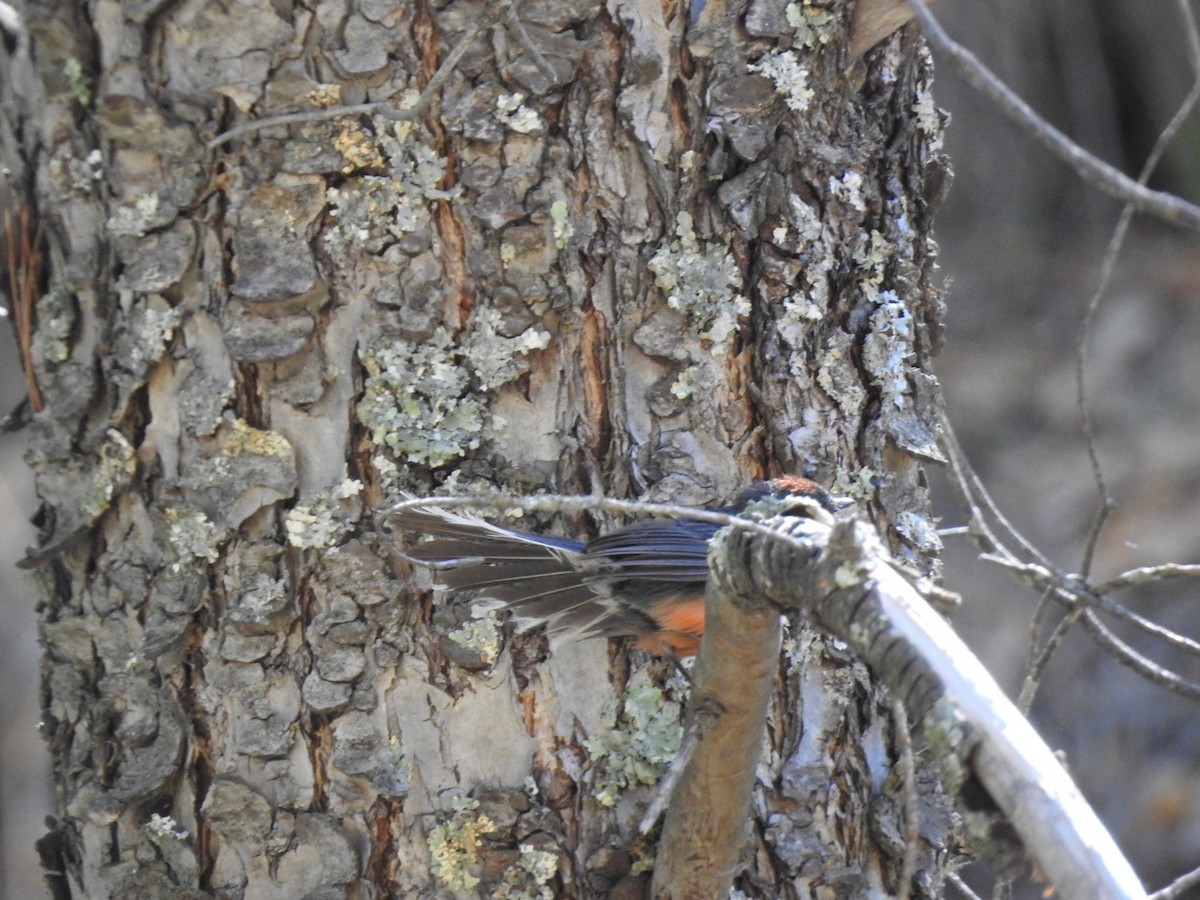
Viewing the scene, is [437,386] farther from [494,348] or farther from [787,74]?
[787,74]

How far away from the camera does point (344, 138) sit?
82.4 inches

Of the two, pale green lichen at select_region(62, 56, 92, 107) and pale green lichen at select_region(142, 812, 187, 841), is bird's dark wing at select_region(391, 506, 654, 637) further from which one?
pale green lichen at select_region(62, 56, 92, 107)

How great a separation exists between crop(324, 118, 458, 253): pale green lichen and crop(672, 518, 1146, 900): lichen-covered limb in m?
0.81

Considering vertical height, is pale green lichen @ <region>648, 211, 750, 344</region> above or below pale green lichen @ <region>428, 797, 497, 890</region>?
above

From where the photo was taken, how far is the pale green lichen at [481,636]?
2.12 meters

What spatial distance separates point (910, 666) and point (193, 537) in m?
1.24

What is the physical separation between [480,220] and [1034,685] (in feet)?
3.64

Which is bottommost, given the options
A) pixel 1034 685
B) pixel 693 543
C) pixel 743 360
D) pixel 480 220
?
pixel 1034 685

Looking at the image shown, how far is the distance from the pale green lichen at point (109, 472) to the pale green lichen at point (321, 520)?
1.03ft

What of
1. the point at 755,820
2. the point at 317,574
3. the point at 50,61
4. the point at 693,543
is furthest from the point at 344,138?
the point at 755,820

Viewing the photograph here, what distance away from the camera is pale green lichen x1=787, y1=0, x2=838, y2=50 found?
221 centimetres

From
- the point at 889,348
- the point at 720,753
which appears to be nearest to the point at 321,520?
the point at 720,753

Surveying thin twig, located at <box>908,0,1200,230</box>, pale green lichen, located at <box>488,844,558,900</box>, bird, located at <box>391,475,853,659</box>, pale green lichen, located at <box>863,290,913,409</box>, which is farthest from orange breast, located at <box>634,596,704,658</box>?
thin twig, located at <box>908,0,1200,230</box>

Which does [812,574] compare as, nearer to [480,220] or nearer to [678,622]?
[678,622]
